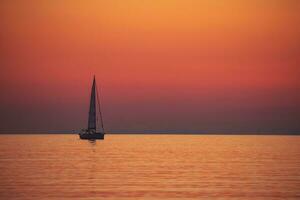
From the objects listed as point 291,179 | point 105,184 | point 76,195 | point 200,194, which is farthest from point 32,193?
point 291,179

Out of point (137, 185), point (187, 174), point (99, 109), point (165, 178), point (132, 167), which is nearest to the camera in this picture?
point (137, 185)

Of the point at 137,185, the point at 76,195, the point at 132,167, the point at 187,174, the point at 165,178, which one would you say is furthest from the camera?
the point at 132,167

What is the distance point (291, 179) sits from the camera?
67.8 m

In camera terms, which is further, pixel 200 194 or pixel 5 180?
pixel 5 180

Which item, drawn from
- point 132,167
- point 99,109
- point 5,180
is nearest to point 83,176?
point 5,180

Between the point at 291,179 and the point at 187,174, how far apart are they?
1168 cm

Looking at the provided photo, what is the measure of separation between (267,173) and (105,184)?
78.5 ft

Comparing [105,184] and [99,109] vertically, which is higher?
[99,109]

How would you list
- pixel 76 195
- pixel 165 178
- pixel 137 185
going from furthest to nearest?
pixel 165 178, pixel 137 185, pixel 76 195

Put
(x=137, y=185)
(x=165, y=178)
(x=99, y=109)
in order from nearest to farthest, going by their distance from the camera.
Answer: (x=137, y=185) → (x=165, y=178) → (x=99, y=109)

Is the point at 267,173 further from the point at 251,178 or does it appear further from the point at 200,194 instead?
the point at 200,194

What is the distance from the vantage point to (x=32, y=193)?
175 feet

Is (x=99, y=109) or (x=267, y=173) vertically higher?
(x=99, y=109)

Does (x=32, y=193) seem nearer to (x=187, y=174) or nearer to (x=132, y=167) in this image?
(x=187, y=174)
